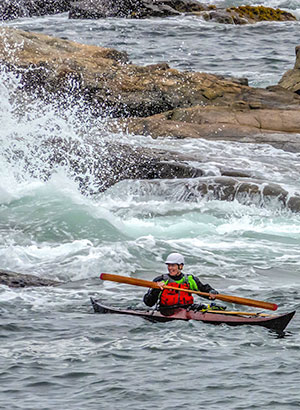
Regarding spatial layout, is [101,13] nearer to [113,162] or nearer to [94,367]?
[113,162]

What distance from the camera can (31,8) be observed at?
4325 centimetres

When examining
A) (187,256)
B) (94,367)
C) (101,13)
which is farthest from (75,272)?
(101,13)

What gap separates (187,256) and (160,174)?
4760 mm

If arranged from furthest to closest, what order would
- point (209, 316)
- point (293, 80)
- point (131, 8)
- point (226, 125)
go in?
point (131, 8)
point (293, 80)
point (226, 125)
point (209, 316)

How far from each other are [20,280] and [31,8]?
33709mm

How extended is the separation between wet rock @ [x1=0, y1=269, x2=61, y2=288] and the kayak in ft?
4.41

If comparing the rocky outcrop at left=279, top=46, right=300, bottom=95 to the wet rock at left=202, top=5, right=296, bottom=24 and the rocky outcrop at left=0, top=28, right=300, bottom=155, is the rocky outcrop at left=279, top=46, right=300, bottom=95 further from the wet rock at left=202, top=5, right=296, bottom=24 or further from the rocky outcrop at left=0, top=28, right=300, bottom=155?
the wet rock at left=202, top=5, right=296, bottom=24

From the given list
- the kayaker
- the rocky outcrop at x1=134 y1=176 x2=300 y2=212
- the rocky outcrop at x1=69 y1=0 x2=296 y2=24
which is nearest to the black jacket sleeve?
the kayaker

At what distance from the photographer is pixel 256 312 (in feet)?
36.1

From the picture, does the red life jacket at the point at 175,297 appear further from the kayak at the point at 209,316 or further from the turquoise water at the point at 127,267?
the turquoise water at the point at 127,267

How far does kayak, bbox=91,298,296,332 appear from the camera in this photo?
32.7 feet

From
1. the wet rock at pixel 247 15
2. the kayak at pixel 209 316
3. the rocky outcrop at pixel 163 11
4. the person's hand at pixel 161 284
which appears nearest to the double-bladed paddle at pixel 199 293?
the person's hand at pixel 161 284

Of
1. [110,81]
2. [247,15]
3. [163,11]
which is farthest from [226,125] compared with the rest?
[247,15]

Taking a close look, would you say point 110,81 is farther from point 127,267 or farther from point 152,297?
point 152,297
